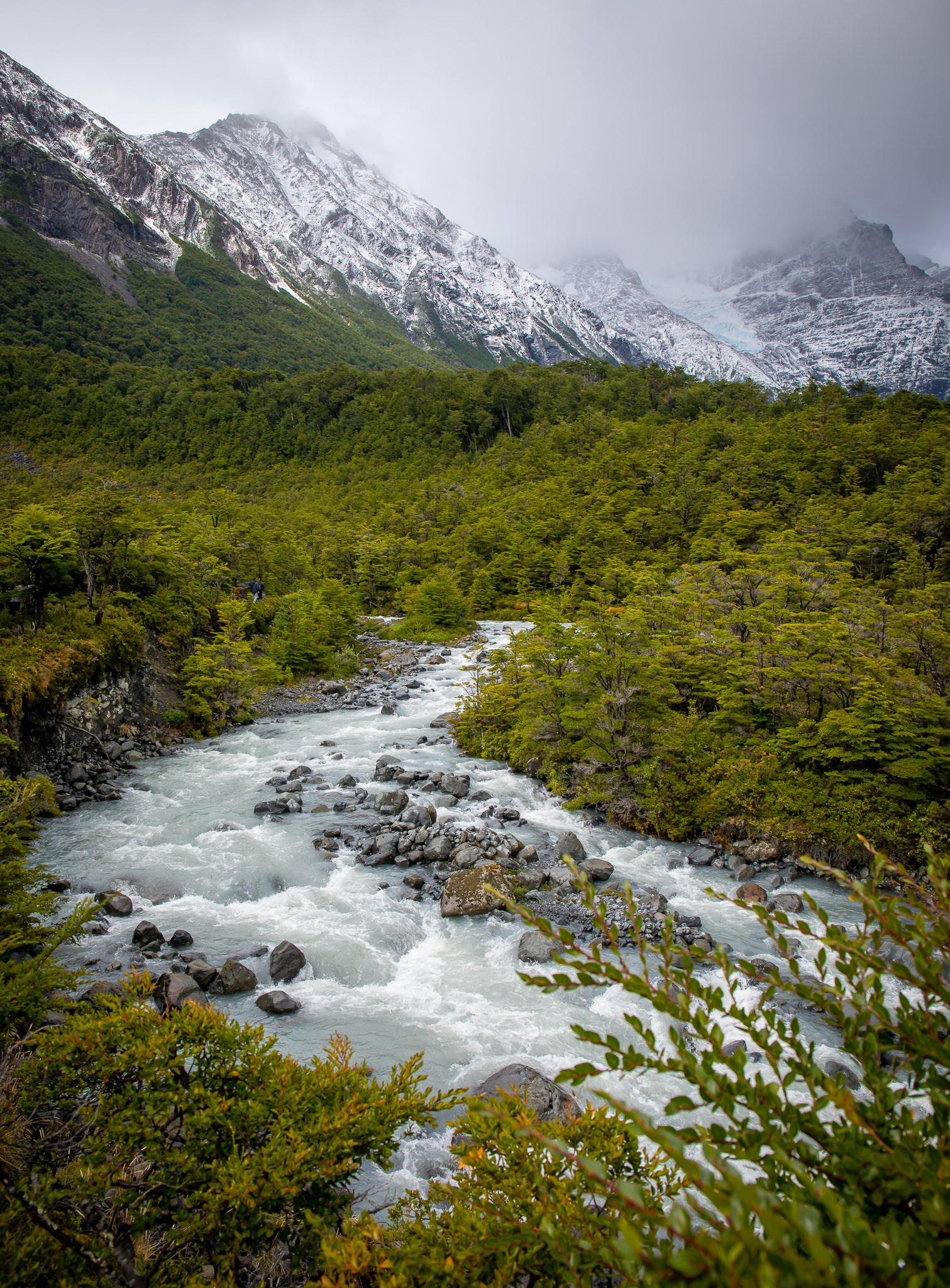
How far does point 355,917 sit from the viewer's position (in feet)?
30.6

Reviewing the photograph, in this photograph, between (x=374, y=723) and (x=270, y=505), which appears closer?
(x=374, y=723)

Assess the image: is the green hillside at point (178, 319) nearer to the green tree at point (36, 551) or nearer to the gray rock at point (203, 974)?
the green tree at point (36, 551)

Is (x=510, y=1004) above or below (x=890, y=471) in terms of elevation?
below

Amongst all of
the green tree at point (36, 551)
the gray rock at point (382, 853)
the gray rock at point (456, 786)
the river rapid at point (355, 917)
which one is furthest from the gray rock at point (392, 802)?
the green tree at point (36, 551)

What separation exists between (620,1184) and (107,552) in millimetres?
19843

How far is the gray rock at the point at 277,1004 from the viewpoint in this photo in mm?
7219

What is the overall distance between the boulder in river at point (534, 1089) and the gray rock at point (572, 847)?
16.5 ft

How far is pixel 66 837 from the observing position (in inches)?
443

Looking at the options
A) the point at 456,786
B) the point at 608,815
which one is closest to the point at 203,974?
the point at 456,786

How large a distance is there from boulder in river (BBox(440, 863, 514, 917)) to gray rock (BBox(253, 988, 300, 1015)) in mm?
2782

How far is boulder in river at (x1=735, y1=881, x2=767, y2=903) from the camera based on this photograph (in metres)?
9.46

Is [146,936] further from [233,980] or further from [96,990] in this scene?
[233,980]

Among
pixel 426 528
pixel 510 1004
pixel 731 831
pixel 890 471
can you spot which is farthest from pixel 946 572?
pixel 426 528

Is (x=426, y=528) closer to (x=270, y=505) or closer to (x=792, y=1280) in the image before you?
(x=270, y=505)
